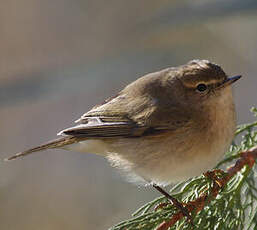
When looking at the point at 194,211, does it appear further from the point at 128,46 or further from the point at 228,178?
the point at 128,46

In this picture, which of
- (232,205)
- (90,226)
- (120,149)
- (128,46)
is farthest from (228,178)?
(128,46)

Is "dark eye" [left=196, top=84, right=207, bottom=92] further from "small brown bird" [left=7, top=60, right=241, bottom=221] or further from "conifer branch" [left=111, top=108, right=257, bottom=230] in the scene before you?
"conifer branch" [left=111, top=108, right=257, bottom=230]

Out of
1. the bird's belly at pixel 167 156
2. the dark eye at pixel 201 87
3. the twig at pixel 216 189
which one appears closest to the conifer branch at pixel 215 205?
the twig at pixel 216 189

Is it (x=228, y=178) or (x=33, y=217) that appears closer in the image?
(x=228, y=178)

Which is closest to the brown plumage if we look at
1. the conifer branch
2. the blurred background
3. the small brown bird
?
the small brown bird

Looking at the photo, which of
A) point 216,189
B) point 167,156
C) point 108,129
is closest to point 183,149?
point 167,156
